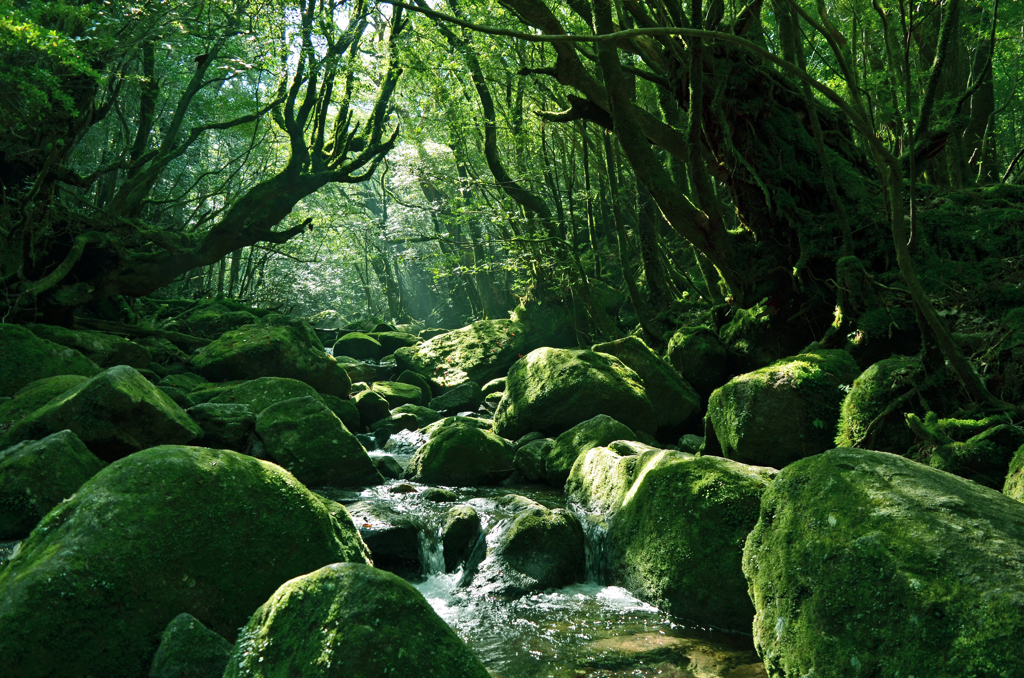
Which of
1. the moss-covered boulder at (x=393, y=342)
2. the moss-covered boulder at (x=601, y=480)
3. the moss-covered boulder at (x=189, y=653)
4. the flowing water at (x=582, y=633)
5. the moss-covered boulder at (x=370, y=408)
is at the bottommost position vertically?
the flowing water at (x=582, y=633)

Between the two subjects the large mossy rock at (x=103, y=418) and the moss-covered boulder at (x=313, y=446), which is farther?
the moss-covered boulder at (x=313, y=446)

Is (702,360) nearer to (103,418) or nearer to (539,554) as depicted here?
(539,554)

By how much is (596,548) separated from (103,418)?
14.9 feet

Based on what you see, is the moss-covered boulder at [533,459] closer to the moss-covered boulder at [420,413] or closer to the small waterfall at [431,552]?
the small waterfall at [431,552]

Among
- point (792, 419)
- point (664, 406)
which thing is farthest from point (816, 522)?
point (664, 406)

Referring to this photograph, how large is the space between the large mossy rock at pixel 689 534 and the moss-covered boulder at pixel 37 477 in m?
4.25

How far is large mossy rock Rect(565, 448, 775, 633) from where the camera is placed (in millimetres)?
4418

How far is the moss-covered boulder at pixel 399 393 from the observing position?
13719 millimetres

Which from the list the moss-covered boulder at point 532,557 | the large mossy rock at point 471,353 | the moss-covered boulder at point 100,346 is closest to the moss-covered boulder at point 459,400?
the large mossy rock at point 471,353

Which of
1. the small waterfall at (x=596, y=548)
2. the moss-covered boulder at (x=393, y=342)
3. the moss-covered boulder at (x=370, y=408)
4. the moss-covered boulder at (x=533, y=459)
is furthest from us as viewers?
the moss-covered boulder at (x=393, y=342)

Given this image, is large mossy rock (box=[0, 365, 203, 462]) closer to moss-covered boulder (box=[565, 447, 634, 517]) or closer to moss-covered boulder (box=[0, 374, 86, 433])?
moss-covered boulder (box=[0, 374, 86, 433])

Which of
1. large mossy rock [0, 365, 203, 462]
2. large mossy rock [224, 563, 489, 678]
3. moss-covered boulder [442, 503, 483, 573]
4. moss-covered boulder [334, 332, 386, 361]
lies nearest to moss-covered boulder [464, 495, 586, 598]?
moss-covered boulder [442, 503, 483, 573]

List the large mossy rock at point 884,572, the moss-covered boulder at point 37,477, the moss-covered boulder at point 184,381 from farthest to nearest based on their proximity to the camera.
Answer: the moss-covered boulder at point 184,381
the moss-covered boulder at point 37,477
the large mossy rock at point 884,572

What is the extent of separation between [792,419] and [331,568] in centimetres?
472
